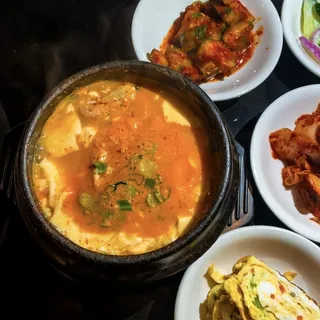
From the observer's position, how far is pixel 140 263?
1.30 m

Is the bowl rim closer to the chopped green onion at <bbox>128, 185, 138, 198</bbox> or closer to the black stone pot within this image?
the black stone pot

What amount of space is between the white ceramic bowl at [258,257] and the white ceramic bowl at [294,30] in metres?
0.76

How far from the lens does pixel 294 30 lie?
2.33 m

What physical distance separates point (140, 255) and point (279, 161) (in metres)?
0.99

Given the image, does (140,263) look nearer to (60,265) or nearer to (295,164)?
(60,265)

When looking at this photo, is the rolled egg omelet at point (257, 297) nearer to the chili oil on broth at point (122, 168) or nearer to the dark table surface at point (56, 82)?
the dark table surface at point (56, 82)

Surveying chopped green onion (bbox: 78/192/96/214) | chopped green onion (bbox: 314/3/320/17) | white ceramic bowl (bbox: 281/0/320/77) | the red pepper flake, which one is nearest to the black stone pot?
chopped green onion (bbox: 78/192/96/214)

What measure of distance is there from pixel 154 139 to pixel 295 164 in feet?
2.53

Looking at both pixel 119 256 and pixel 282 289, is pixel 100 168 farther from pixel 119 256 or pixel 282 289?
pixel 282 289

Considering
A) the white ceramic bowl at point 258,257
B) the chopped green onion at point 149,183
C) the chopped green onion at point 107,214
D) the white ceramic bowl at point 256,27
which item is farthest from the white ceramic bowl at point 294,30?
the chopped green onion at point 107,214

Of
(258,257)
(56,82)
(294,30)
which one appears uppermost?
(294,30)

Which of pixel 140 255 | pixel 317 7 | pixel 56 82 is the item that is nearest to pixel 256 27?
pixel 317 7

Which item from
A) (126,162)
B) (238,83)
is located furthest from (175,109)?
(238,83)

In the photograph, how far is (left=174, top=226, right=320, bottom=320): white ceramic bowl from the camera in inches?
69.2
